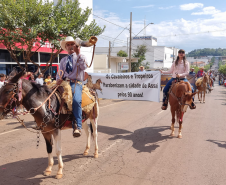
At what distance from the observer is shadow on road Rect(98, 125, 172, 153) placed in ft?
20.4

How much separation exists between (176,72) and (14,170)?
605 centimetres

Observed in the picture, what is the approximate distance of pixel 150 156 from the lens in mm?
5473

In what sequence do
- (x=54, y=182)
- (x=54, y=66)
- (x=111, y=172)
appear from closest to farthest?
1. (x=54, y=182)
2. (x=111, y=172)
3. (x=54, y=66)

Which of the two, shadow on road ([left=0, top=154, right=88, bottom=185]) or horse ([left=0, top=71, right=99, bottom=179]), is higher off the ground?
horse ([left=0, top=71, right=99, bottom=179])

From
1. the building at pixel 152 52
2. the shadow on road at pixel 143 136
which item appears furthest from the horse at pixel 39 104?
the building at pixel 152 52

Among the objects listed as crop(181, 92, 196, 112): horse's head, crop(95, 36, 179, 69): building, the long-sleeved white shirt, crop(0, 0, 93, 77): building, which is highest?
crop(95, 36, 179, 69): building

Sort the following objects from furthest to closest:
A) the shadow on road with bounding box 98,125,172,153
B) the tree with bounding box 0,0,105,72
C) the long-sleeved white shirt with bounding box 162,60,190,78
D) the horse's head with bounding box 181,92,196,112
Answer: the tree with bounding box 0,0,105,72 < the long-sleeved white shirt with bounding box 162,60,190,78 < the horse's head with bounding box 181,92,196,112 < the shadow on road with bounding box 98,125,172,153

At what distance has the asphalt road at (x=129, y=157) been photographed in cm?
431

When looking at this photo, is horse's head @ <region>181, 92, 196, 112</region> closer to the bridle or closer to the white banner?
the white banner

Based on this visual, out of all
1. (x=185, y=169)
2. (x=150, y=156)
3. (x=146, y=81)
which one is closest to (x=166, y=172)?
(x=185, y=169)

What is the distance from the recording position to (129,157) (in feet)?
17.7

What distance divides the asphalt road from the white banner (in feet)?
4.31

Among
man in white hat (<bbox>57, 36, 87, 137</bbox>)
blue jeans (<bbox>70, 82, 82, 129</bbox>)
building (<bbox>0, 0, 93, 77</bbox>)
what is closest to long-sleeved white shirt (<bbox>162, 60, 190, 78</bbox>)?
man in white hat (<bbox>57, 36, 87, 137</bbox>)

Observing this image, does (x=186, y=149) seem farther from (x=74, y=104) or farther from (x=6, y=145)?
(x=6, y=145)
